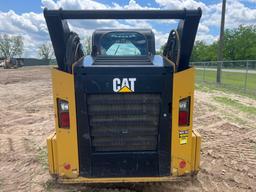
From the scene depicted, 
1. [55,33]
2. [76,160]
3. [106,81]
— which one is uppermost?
[55,33]

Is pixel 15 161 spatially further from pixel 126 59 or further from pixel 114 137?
pixel 126 59

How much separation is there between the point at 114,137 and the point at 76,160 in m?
0.56

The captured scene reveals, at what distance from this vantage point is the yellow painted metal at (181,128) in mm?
3477

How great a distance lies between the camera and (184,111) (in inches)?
141

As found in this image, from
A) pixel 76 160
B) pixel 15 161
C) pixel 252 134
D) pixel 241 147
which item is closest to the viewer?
pixel 76 160

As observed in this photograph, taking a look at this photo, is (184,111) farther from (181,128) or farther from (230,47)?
(230,47)

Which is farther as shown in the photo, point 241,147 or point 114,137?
point 241,147

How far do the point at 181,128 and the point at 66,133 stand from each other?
144cm

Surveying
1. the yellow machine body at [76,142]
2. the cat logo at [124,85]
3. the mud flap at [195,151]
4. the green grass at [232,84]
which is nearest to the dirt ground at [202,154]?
the mud flap at [195,151]

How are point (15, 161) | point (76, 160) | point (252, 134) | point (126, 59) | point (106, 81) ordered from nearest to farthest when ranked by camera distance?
point (106, 81)
point (76, 160)
point (126, 59)
point (15, 161)
point (252, 134)

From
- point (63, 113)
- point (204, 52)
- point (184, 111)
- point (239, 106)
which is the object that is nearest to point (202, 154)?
point (184, 111)

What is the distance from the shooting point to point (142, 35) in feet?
17.9

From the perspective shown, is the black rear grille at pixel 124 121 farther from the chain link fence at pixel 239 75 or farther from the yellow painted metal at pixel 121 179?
the chain link fence at pixel 239 75

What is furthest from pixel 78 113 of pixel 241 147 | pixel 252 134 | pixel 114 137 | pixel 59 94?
pixel 252 134
